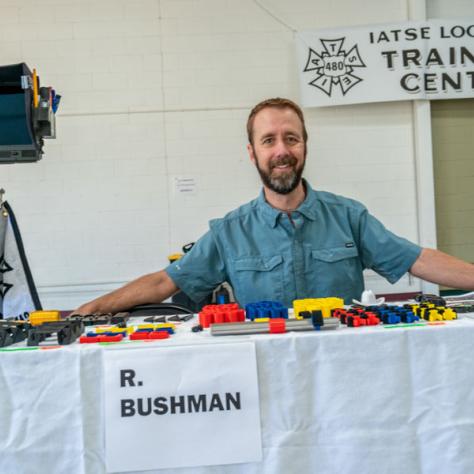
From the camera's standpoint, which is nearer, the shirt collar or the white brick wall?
the shirt collar

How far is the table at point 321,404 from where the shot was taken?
Answer: 44.7 inches

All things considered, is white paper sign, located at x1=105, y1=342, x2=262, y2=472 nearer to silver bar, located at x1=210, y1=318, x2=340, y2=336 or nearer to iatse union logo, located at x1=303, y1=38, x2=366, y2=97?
silver bar, located at x1=210, y1=318, x2=340, y2=336

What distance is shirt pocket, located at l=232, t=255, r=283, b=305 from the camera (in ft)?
6.42

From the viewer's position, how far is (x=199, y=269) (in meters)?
2.06

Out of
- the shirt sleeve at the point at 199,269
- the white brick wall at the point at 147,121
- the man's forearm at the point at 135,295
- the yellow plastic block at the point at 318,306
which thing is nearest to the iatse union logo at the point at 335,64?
the white brick wall at the point at 147,121

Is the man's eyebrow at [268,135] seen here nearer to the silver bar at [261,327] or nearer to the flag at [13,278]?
the silver bar at [261,327]

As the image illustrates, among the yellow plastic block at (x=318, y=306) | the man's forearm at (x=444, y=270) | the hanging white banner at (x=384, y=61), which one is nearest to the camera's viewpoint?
the yellow plastic block at (x=318, y=306)

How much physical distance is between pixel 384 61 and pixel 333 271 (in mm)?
2792

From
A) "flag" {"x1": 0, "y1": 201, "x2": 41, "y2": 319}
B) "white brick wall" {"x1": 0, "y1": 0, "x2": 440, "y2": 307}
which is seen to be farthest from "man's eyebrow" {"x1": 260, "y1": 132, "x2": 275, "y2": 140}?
"white brick wall" {"x1": 0, "y1": 0, "x2": 440, "y2": 307}

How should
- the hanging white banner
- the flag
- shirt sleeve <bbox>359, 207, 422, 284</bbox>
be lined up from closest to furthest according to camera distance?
shirt sleeve <bbox>359, 207, 422, 284</bbox>
the flag
the hanging white banner

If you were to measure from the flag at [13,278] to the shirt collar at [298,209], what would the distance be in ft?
3.90

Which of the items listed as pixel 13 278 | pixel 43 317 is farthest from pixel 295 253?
pixel 13 278

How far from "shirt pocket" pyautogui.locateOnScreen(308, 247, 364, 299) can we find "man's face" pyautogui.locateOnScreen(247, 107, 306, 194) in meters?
0.28

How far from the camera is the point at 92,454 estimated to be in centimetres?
113
